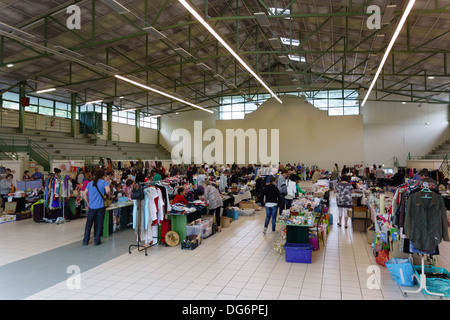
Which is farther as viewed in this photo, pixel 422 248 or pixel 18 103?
pixel 18 103

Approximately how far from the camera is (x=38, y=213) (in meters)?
8.65

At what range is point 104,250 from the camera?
241 inches

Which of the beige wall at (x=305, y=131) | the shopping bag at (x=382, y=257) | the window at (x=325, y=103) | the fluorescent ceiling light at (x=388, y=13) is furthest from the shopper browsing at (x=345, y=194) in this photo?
the beige wall at (x=305, y=131)

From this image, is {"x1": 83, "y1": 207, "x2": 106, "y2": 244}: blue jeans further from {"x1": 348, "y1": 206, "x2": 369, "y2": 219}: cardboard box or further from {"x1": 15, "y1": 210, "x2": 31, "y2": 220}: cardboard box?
{"x1": 348, "y1": 206, "x2": 369, "y2": 219}: cardboard box

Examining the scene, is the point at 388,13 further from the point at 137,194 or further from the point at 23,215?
the point at 23,215

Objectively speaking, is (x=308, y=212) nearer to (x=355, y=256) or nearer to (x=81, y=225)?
(x=355, y=256)

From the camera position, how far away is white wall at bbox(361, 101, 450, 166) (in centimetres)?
2138

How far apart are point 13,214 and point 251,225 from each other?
6914mm

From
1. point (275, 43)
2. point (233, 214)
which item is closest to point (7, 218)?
Answer: point (233, 214)

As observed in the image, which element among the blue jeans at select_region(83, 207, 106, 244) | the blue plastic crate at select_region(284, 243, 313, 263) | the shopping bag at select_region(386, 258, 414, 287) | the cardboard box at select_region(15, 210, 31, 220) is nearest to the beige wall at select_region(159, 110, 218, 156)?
the cardboard box at select_region(15, 210, 31, 220)

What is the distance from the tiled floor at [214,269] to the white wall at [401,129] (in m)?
16.9

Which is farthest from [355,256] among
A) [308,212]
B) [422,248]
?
[422,248]

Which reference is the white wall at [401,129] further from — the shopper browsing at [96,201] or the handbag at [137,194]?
the shopper browsing at [96,201]

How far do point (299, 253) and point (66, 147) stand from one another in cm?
1721
